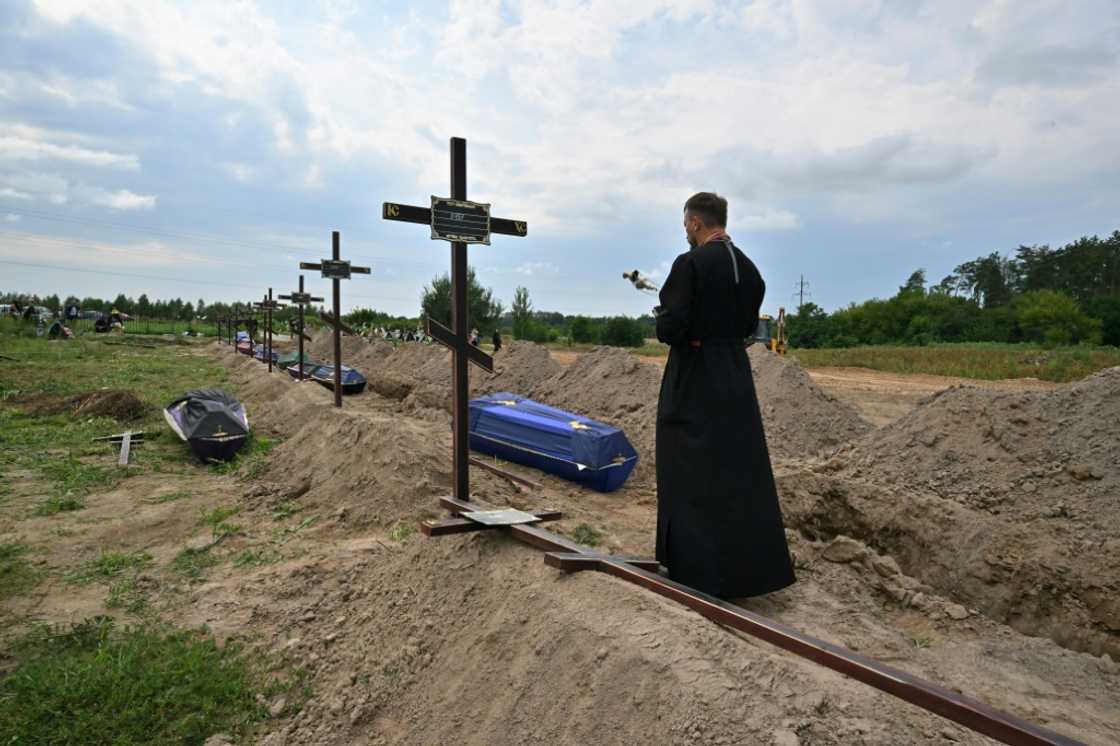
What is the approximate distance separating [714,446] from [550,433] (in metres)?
4.50

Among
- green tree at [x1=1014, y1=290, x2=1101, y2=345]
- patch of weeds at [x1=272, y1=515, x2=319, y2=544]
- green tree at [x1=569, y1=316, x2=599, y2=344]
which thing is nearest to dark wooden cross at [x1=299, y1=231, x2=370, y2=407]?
patch of weeds at [x1=272, y1=515, x2=319, y2=544]

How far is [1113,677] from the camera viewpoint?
10.9ft

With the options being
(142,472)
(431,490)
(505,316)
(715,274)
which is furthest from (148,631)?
(505,316)

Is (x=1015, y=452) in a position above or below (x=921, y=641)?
above

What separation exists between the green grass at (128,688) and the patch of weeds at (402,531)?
4.24 feet

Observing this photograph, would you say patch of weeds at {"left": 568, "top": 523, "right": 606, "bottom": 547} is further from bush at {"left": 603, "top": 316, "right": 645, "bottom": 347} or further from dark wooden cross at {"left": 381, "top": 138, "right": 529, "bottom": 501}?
bush at {"left": 603, "top": 316, "right": 645, "bottom": 347}

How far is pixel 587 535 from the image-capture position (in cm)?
486

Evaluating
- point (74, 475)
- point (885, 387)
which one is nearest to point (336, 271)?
point (74, 475)

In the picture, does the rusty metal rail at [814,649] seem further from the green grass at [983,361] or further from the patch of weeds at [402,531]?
the green grass at [983,361]

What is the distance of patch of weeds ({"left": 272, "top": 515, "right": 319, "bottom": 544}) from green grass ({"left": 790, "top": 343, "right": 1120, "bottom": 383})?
15.4m

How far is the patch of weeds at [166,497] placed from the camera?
20.6 feet

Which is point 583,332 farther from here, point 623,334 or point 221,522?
point 221,522

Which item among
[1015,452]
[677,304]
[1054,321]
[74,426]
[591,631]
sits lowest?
[74,426]

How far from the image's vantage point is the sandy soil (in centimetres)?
227
